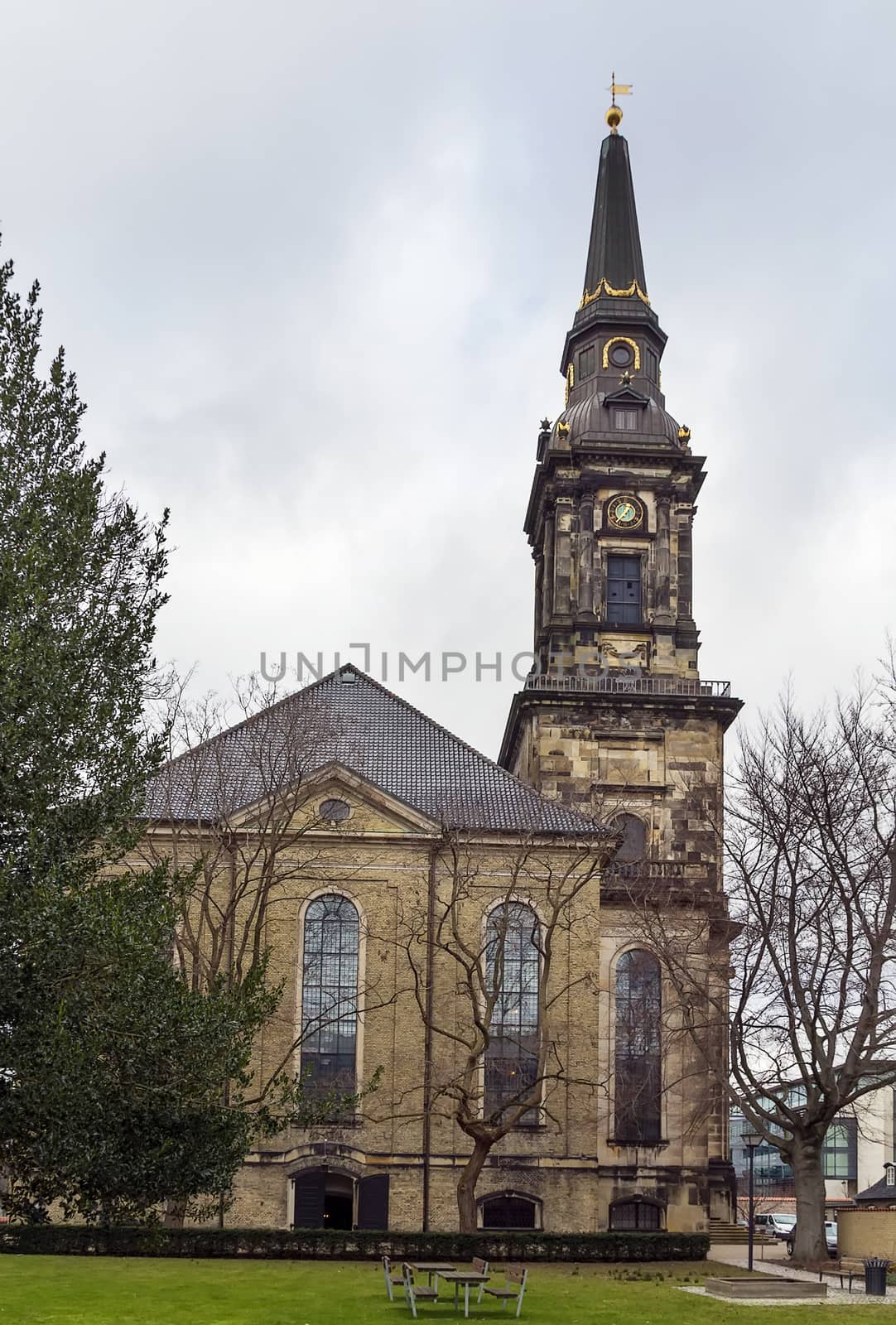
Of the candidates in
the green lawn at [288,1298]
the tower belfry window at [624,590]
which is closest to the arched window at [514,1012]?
the green lawn at [288,1298]

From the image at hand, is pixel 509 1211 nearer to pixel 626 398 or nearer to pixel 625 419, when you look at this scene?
pixel 625 419

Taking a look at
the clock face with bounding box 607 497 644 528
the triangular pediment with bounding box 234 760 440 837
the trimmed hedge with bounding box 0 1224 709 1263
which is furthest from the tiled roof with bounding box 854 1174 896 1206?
the triangular pediment with bounding box 234 760 440 837

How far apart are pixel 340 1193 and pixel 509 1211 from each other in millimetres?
4462

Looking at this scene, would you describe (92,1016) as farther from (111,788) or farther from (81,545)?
(81,545)

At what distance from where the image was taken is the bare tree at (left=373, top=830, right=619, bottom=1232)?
39250 millimetres

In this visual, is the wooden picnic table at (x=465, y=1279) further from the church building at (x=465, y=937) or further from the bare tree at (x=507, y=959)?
the bare tree at (x=507, y=959)

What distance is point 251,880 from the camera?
39125 mm

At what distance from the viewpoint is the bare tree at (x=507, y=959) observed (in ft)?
129

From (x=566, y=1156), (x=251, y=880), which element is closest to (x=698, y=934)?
(x=566, y=1156)

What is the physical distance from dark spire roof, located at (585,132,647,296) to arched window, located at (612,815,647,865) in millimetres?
21535

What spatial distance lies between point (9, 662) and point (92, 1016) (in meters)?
4.33

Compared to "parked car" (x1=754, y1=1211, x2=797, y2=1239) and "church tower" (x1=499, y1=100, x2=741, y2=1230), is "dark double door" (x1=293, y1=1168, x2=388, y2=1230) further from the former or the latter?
"parked car" (x1=754, y1=1211, x2=797, y2=1239)

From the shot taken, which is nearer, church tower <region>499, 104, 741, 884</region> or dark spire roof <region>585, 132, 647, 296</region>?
church tower <region>499, 104, 741, 884</region>

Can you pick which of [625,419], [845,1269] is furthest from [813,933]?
[625,419]
